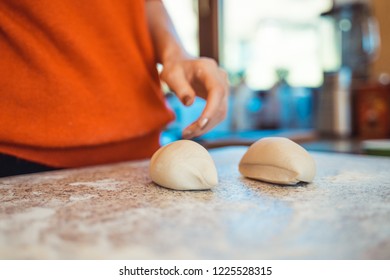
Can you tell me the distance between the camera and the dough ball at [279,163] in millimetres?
544

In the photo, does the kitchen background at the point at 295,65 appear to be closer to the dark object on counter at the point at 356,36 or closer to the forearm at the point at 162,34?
the dark object on counter at the point at 356,36

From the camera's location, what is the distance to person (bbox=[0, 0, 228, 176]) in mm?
691

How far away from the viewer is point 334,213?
0.41 meters

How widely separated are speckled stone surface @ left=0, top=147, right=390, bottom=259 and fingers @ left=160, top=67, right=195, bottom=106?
18 centimetres

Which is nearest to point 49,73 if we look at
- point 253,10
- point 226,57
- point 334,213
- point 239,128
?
point 334,213

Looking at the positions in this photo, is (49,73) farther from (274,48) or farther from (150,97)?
(274,48)

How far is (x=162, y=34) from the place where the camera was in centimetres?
89

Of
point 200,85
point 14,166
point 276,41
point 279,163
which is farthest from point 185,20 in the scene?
point 279,163

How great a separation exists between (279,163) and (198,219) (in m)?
0.20

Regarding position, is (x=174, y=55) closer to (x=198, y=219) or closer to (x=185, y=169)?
(x=185, y=169)

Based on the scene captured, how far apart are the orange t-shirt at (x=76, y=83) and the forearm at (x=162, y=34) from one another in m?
0.04

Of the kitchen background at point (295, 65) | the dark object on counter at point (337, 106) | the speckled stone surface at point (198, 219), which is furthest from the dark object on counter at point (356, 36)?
the speckled stone surface at point (198, 219)

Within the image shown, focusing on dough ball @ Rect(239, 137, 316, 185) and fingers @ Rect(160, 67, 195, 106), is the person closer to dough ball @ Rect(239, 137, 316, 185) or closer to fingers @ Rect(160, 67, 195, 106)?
fingers @ Rect(160, 67, 195, 106)

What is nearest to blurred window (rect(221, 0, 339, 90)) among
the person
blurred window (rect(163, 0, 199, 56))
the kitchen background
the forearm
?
the kitchen background
